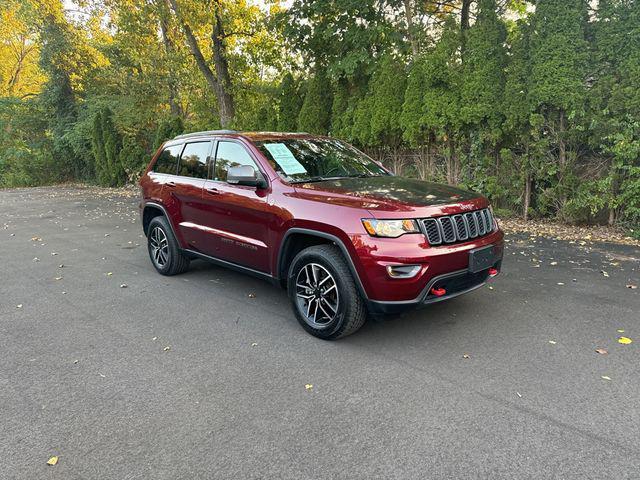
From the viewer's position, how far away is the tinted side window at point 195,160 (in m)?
4.81

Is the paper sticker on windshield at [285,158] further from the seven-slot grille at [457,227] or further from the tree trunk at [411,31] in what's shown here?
the tree trunk at [411,31]

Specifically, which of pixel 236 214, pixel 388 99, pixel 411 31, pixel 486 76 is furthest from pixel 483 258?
pixel 411 31

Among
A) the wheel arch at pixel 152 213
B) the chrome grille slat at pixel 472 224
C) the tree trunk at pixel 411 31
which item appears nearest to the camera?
the chrome grille slat at pixel 472 224

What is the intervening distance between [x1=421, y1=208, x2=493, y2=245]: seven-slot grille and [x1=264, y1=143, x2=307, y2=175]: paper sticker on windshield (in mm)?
1415

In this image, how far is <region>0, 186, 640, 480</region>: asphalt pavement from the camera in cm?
225

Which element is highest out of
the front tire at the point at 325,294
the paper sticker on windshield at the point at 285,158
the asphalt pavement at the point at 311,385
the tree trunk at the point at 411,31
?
the tree trunk at the point at 411,31

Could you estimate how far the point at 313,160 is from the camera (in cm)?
434

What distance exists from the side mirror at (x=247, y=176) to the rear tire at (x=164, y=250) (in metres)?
1.77

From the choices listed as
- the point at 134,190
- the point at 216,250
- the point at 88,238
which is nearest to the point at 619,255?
the point at 216,250

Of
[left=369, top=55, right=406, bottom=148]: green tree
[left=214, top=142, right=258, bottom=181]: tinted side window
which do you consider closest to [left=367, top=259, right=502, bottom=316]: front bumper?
[left=214, top=142, right=258, bottom=181]: tinted side window

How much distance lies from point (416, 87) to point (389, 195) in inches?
253

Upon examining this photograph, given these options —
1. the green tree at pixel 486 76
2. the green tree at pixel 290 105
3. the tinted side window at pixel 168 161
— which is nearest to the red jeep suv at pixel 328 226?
the tinted side window at pixel 168 161

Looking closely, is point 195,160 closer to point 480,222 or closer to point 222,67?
point 480,222

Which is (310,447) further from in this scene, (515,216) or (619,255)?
(515,216)
